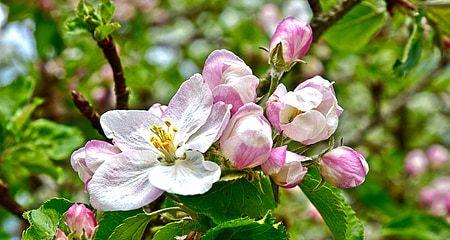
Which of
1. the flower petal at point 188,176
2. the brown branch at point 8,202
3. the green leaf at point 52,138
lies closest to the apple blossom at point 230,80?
the flower petal at point 188,176

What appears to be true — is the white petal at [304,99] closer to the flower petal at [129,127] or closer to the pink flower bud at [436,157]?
the flower petal at [129,127]

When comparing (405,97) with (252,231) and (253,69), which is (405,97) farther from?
(252,231)

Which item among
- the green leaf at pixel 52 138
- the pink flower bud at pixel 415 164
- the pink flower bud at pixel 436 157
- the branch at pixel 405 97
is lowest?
the pink flower bud at pixel 436 157

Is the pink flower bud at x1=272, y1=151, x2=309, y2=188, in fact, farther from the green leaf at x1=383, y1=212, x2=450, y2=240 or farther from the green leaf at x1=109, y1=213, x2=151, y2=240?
the green leaf at x1=383, y1=212, x2=450, y2=240

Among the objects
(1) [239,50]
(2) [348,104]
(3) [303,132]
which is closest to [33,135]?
(3) [303,132]

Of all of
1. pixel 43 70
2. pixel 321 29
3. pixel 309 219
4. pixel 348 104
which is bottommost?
pixel 348 104

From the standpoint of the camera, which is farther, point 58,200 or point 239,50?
point 239,50

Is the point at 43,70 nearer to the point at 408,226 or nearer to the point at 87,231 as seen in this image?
the point at 408,226

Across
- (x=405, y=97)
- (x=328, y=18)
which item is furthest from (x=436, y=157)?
(x=328, y=18)
